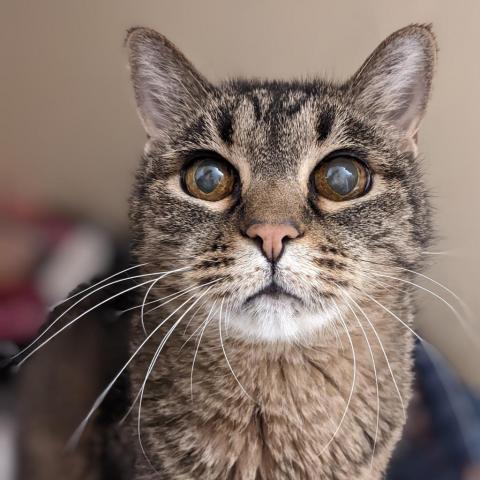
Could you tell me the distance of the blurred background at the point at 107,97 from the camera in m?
0.75

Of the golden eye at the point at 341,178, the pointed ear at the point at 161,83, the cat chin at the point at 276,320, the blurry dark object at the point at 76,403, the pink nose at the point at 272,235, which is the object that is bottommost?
the blurry dark object at the point at 76,403

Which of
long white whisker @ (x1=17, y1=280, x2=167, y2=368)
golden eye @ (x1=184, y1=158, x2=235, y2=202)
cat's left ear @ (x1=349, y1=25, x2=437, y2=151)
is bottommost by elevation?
long white whisker @ (x1=17, y1=280, x2=167, y2=368)

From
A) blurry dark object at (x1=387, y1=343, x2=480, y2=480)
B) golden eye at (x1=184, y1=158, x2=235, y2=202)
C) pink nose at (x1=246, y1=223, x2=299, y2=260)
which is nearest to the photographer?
pink nose at (x1=246, y1=223, x2=299, y2=260)

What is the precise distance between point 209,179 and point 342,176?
0.50ft

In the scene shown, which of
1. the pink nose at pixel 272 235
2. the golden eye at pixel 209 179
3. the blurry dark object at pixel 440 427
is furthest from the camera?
the blurry dark object at pixel 440 427

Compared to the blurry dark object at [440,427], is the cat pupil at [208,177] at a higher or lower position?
higher

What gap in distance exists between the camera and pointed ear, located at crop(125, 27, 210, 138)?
2.39ft

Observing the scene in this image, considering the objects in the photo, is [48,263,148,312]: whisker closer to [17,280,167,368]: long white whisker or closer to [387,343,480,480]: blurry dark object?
[17,280,167,368]: long white whisker

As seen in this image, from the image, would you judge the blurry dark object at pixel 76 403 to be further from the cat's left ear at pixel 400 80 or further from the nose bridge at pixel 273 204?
the cat's left ear at pixel 400 80

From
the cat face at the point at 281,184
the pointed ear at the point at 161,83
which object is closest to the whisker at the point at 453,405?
the cat face at the point at 281,184

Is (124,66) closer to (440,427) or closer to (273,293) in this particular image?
(273,293)

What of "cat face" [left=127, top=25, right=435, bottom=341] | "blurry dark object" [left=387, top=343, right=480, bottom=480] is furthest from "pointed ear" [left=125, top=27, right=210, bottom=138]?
"blurry dark object" [left=387, top=343, right=480, bottom=480]

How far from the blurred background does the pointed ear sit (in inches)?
1.1

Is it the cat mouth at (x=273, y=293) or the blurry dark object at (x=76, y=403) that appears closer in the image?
the cat mouth at (x=273, y=293)
